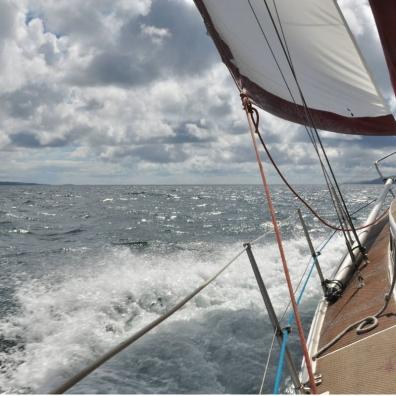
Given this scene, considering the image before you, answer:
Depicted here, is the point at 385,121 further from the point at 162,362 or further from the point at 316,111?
the point at 162,362

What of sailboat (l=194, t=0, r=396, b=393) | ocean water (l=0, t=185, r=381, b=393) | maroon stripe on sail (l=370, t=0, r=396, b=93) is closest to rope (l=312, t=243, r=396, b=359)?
sailboat (l=194, t=0, r=396, b=393)

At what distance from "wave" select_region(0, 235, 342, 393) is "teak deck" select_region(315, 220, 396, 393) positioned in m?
1.62

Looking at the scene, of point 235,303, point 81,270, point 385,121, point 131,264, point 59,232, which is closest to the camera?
point 385,121

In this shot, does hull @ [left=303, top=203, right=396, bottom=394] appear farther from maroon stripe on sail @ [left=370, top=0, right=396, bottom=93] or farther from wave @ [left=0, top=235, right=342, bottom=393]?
wave @ [left=0, top=235, right=342, bottom=393]

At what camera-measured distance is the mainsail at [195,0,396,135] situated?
4.06 m

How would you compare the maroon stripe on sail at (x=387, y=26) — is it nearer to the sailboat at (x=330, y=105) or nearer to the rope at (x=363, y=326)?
the sailboat at (x=330, y=105)

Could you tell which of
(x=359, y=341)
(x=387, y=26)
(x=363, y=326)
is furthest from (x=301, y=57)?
(x=359, y=341)

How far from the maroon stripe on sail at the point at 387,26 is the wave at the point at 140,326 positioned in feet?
12.4

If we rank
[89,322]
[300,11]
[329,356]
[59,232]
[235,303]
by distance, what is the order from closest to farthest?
[329,356] → [300,11] → [89,322] → [235,303] → [59,232]

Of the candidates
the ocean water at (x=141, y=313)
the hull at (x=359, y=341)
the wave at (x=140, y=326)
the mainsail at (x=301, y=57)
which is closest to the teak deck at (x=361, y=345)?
the hull at (x=359, y=341)

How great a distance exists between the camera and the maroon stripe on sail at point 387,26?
2666 mm

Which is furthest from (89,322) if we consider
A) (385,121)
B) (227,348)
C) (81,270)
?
(385,121)

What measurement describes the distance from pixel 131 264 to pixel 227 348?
577 centimetres

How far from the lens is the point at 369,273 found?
4.09 m
